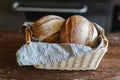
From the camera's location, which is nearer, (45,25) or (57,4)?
(45,25)

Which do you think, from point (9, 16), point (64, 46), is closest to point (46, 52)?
point (64, 46)

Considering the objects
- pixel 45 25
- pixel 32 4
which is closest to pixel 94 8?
pixel 32 4

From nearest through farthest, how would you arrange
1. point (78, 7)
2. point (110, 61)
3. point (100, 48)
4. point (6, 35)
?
point (100, 48)
point (110, 61)
point (6, 35)
point (78, 7)

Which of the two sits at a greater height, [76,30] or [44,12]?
[76,30]

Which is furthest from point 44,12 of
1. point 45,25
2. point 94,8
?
point 45,25

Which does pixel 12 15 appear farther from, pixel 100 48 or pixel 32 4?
pixel 100 48

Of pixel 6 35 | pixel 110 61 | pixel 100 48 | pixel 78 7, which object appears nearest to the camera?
pixel 100 48
